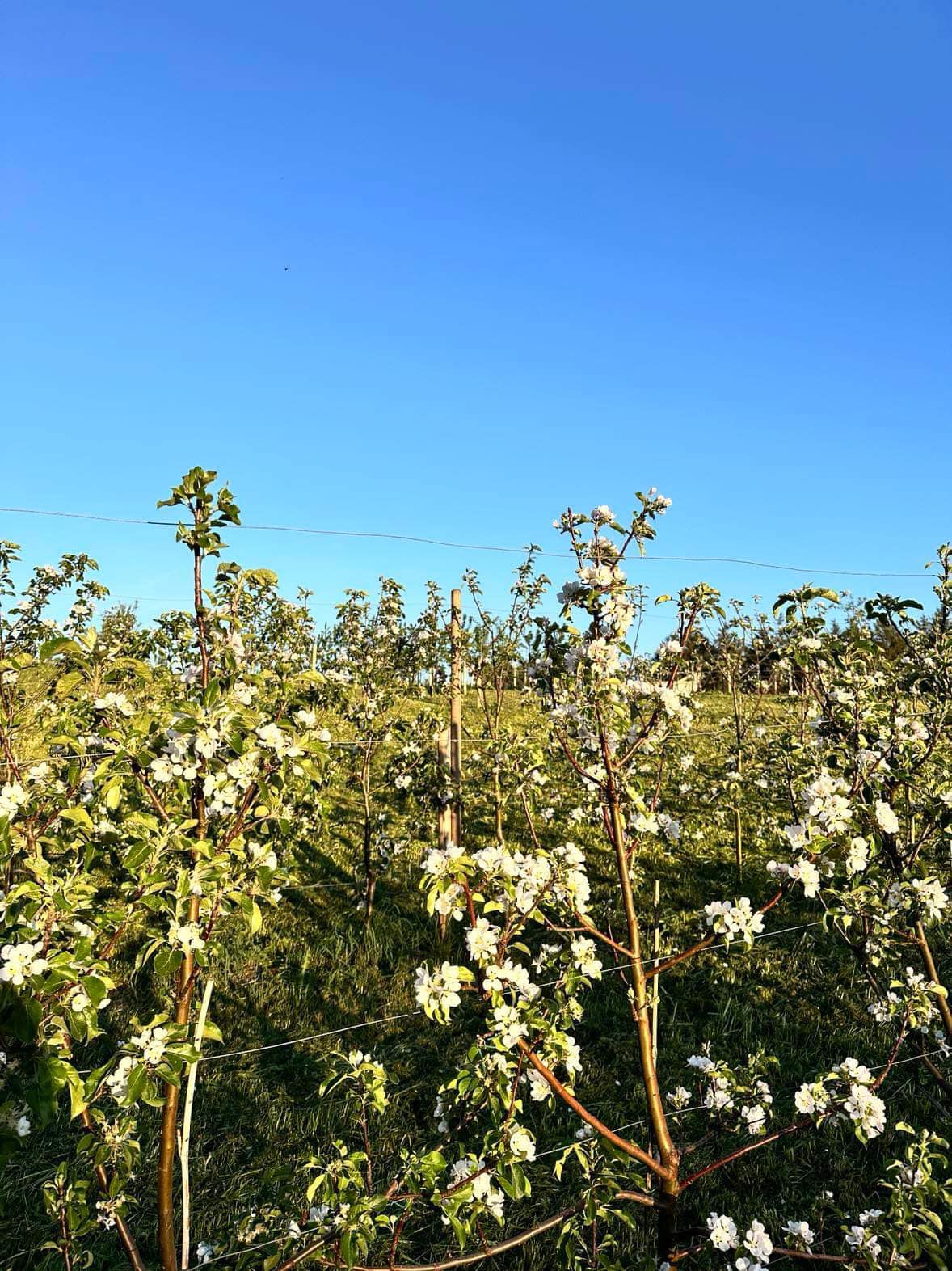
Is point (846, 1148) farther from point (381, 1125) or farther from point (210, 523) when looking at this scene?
point (210, 523)

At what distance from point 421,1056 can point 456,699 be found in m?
2.62

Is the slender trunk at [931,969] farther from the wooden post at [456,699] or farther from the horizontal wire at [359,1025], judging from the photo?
the wooden post at [456,699]

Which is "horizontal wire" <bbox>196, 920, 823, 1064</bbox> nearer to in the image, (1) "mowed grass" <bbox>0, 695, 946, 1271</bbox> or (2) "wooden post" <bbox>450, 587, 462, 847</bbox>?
(1) "mowed grass" <bbox>0, 695, 946, 1271</bbox>

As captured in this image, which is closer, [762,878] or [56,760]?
[56,760]

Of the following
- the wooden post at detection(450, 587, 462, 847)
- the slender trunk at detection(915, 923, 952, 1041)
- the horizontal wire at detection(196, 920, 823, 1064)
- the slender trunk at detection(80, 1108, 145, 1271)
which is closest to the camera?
the slender trunk at detection(80, 1108, 145, 1271)

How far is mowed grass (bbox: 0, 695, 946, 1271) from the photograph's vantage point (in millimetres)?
3332

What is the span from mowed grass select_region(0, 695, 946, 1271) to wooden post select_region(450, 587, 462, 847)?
1045 millimetres

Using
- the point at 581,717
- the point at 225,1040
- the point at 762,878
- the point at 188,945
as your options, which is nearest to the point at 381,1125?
the point at 225,1040

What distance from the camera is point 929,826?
306 centimetres

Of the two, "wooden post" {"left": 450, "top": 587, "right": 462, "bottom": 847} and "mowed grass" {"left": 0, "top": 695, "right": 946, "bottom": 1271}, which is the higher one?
"wooden post" {"left": 450, "top": 587, "right": 462, "bottom": 847}

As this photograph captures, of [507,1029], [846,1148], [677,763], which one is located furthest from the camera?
[677,763]

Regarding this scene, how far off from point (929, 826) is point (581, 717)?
1.79 m

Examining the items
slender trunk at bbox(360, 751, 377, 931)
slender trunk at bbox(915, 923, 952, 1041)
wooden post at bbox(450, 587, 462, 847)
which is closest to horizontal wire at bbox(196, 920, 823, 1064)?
slender trunk at bbox(915, 923, 952, 1041)

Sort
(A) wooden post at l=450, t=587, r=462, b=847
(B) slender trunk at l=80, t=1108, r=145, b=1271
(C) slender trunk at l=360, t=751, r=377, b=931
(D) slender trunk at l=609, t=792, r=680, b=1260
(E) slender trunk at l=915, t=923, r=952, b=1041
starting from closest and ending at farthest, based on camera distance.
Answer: (B) slender trunk at l=80, t=1108, r=145, b=1271 < (D) slender trunk at l=609, t=792, r=680, b=1260 < (E) slender trunk at l=915, t=923, r=952, b=1041 < (C) slender trunk at l=360, t=751, r=377, b=931 < (A) wooden post at l=450, t=587, r=462, b=847
